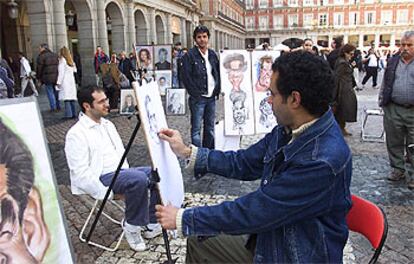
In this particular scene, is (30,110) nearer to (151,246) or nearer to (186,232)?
(186,232)

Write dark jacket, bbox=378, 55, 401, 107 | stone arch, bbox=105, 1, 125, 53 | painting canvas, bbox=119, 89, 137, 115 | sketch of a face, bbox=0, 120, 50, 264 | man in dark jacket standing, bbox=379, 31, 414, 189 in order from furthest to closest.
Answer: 1. stone arch, bbox=105, 1, 125, 53
2. painting canvas, bbox=119, 89, 137, 115
3. dark jacket, bbox=378, 55, 401, 107
4. man in dark jacket standing, bbox=379, 31, 414, 189
5. sketch of a face, bbox=0, 120, 50, 264

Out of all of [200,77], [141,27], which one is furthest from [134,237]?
[141,27]

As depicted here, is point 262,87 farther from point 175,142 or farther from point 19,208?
point 19,208

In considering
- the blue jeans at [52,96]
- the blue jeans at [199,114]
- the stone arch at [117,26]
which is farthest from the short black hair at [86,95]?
the stone arch at [117,26]

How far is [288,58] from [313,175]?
0.48 meters

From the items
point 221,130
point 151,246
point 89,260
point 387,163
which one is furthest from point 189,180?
point 387,163

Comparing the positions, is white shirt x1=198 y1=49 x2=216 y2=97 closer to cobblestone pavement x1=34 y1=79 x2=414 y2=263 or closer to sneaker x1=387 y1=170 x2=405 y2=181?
cobblestone pavement x1=34 y1=79 x2=414 y2=263

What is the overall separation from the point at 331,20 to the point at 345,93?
71.7m

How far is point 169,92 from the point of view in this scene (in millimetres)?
9898

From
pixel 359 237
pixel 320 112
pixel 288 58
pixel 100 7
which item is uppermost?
pixel 100 7

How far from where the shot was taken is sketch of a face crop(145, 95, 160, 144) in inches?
84.1

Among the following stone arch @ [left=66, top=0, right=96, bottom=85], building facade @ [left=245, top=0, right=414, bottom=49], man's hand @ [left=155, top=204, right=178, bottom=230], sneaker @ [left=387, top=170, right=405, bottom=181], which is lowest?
sneaker @ [left=387, top=170, right=405, bottom=181]

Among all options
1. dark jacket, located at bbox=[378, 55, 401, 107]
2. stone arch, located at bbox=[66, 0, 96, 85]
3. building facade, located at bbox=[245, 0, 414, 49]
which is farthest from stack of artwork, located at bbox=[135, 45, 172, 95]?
building facade, located at bbox=[245, 0, 414, 49]

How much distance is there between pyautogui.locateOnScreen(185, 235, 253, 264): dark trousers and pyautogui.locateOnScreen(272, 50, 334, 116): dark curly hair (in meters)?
0.77
